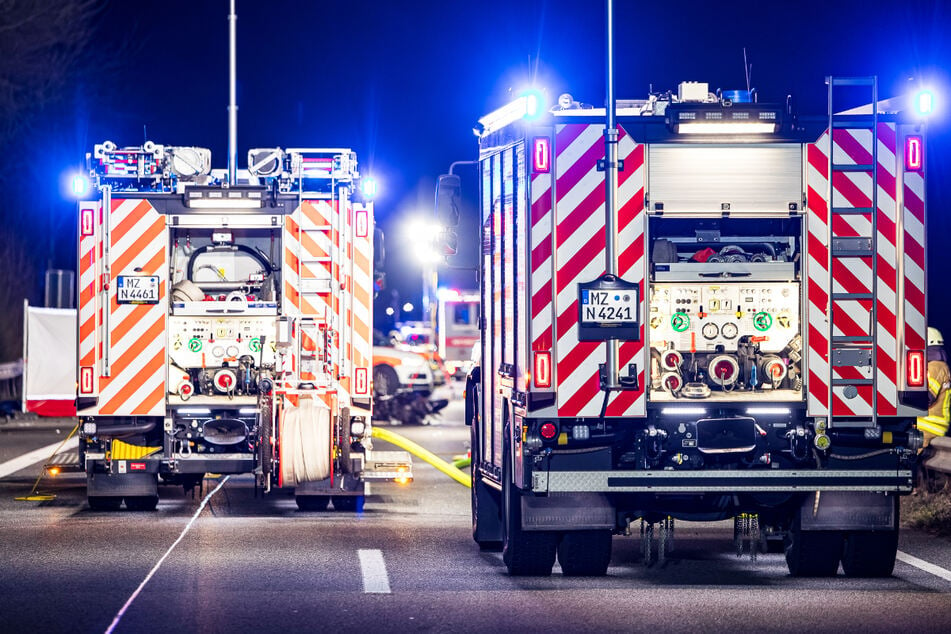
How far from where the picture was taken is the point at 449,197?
1245cm

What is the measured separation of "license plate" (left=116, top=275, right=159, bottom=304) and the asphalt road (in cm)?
200

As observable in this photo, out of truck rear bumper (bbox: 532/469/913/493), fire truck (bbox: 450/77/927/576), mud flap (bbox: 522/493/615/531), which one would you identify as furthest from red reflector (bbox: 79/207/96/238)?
truck rear bumper (bbox: 532/469/913/493)

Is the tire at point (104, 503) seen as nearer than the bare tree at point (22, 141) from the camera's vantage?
Yes

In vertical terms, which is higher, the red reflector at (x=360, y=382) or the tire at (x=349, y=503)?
the red reflector at (x=360, y=382)

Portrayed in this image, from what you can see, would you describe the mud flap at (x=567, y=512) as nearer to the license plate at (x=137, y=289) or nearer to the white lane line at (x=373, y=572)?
the white lane line at (x=373, y=572)

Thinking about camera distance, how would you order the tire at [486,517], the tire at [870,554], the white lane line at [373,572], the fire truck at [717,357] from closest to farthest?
the white lane line at [373,572]
the fire truck at [717,357]
the tire at [870,554]
the tire at [486,517]

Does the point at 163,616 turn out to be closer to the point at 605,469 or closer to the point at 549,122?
the point at 605,469

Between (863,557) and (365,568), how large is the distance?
341 cm

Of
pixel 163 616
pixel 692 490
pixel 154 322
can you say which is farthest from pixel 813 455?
pixel 154 322

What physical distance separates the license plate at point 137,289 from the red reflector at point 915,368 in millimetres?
7688

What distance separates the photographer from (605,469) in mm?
10852

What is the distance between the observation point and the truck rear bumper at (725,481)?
10.8m

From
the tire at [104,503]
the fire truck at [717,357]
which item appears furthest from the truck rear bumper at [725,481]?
the tire at [104,503]

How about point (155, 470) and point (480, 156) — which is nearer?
point (480, 156)
